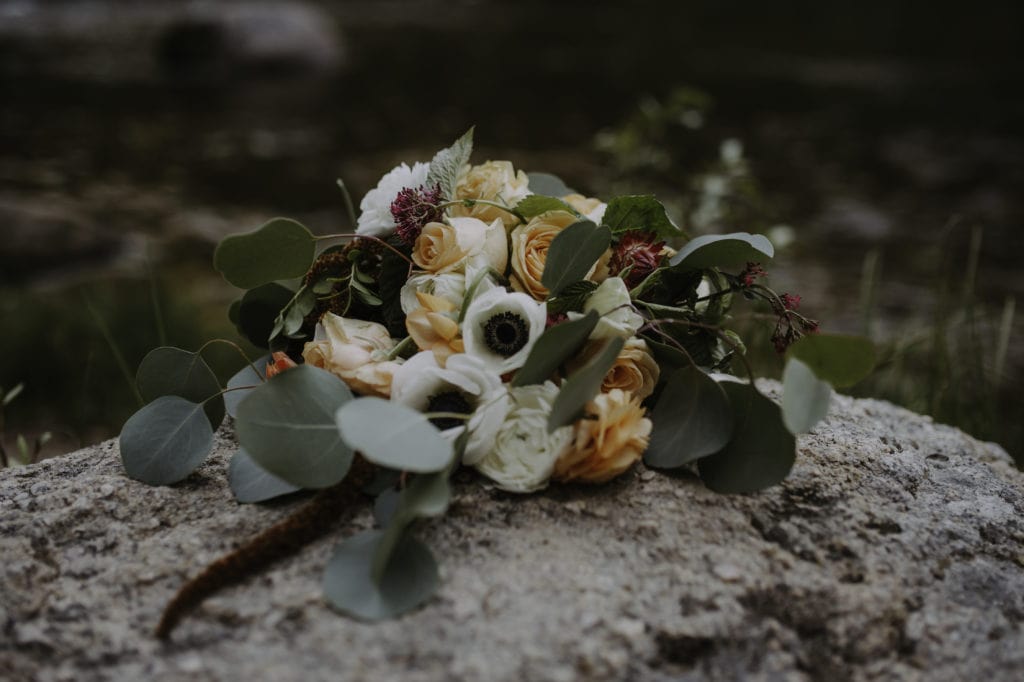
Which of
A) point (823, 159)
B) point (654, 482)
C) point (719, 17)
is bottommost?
point (654, 482)

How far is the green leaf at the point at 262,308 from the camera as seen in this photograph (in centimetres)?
146

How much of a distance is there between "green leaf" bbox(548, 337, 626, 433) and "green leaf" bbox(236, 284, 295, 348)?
1.90 feet

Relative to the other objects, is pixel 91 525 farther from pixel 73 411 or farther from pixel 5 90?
pixel 5 90

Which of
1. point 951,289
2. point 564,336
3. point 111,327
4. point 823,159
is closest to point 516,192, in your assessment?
point 564,336

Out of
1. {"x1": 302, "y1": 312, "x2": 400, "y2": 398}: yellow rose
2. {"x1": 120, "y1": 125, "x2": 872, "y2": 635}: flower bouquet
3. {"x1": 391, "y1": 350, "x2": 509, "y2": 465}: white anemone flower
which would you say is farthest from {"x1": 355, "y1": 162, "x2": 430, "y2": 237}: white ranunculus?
{"x1": 391, "y1": 350, "x2": 509, "y2": 465}: white anemone flower

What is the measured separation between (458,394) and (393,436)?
197 mm

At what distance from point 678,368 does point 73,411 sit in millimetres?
2277

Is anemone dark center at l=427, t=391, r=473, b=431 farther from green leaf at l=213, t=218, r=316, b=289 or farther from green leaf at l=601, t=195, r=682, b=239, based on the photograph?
green leaf at l=601, t=195, r=682, b=239

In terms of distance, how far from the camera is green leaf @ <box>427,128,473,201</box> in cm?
136

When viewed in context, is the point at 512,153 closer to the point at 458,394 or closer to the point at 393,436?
the point at 458,394

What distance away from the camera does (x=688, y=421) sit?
1184 millimetres

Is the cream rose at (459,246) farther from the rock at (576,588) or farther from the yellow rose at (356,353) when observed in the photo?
the rock at (576,588)

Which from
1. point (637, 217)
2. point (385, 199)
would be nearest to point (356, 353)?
point (385, 199)

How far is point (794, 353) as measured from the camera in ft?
3.46
